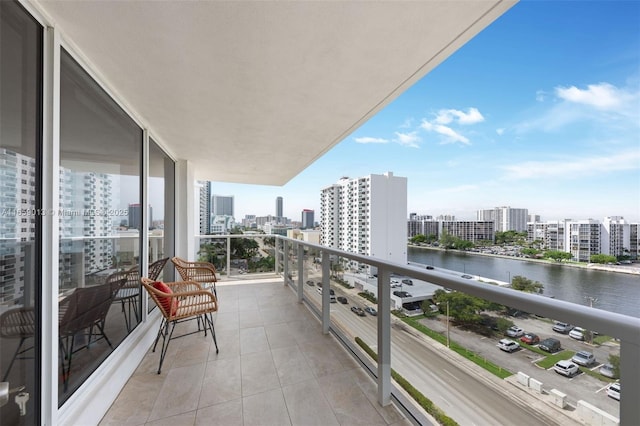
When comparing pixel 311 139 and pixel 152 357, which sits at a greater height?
pixel 311 139

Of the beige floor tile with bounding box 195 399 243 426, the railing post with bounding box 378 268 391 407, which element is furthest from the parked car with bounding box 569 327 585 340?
the beige floor tile with bounding box 195 399 243 426

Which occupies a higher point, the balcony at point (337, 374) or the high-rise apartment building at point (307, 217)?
the high-rise apartment building at point (307, 217)

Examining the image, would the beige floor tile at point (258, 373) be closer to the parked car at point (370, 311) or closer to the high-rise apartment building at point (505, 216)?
the parked car at point (370, 311)

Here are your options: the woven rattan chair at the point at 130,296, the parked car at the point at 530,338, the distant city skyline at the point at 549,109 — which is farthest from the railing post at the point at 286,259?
the parked car at the point at 530,338

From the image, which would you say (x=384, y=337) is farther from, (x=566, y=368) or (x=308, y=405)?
(x=566, y=368)

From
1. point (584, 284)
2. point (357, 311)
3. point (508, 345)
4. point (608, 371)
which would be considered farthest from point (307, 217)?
point (608, 371)

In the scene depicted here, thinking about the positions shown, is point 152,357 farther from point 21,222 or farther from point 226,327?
point 21,222

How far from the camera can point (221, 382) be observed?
2.16 m

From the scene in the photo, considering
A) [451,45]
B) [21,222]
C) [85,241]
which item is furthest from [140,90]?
[451,45]

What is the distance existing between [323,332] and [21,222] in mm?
2786

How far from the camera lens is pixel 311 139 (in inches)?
140

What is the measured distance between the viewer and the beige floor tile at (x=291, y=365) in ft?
7.19

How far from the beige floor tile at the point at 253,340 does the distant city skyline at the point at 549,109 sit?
113 inches

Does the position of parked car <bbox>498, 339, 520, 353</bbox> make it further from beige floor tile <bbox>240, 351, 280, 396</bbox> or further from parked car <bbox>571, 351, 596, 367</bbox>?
beige floor tile <bbox>240, 351, 280, 396</bbox>
